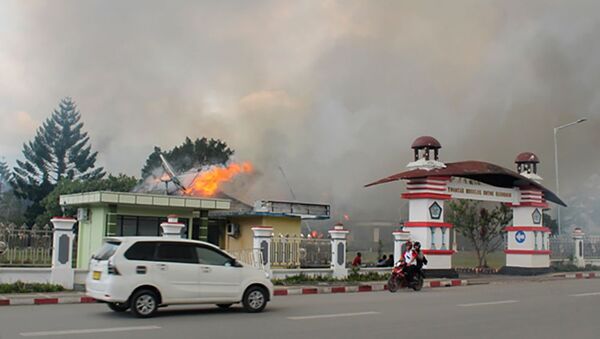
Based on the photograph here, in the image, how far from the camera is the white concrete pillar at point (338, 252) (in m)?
23.2

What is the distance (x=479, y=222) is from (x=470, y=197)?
7.36m

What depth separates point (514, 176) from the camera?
92.1 ft

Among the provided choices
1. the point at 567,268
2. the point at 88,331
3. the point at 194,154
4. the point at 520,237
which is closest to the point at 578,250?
the point at 567,268

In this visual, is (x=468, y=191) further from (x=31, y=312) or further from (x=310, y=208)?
(x=31, y=312)

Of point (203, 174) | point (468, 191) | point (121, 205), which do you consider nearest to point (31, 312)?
point (121, 205)

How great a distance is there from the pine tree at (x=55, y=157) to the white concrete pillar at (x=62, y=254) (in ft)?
175

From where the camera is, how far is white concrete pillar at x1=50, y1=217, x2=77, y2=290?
1781cm

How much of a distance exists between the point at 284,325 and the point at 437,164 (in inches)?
621

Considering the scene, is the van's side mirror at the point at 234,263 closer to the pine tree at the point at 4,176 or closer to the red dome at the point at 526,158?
the red dome at the point at 526,158

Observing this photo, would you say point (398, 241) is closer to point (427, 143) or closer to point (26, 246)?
point (427, 143)

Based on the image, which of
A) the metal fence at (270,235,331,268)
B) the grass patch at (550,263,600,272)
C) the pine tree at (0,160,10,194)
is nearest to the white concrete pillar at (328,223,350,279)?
the metal fence at (270,235,331,268)

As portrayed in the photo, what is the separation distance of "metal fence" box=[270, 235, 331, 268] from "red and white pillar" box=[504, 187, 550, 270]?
10.3 meters

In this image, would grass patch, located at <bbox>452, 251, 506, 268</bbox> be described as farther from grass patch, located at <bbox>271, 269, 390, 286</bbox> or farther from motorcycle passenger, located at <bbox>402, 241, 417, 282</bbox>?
motorcycle passenger, located at <bbox>402, 241, 417, 282</bbox>

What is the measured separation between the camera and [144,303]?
12336mm
